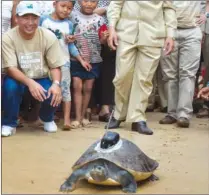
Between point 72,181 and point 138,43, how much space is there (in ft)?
6.20

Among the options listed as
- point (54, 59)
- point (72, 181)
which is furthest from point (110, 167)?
point (54, 59)

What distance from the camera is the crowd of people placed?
4484 millimetres

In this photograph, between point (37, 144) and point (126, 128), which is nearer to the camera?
point (37, 144)

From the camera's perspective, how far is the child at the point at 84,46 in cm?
496

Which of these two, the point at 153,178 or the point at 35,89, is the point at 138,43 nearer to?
the point at 35,89

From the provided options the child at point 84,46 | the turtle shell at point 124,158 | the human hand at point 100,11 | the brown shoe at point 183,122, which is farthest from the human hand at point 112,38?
the turtle shell at point 124,158

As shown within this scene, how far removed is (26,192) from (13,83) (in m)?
1.65

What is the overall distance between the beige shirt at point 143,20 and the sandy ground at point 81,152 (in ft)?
2.75

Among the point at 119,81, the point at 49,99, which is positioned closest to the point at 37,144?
the point at 49,99

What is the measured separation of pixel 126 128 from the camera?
4883 millimetres

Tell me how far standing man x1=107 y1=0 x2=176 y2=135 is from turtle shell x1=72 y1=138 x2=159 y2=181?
4.83 feet

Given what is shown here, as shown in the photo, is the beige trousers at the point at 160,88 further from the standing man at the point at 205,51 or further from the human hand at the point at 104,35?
the human hand at the point at 104,35

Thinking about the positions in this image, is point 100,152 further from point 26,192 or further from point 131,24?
point 131,24

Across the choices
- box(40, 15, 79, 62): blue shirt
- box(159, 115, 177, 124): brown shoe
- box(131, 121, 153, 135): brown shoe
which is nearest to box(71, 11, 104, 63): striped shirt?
box(40, 15, 79, 62): blue shirt
